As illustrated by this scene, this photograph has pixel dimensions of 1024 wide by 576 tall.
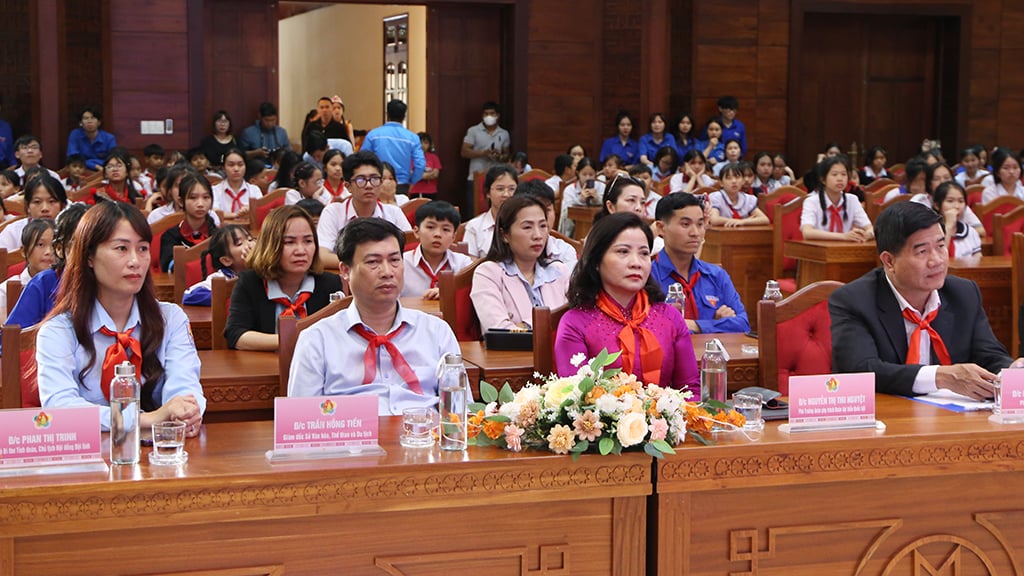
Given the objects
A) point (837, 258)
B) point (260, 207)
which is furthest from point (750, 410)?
point (260, 207)

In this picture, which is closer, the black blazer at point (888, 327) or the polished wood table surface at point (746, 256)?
the black blazer at point (888, 327)

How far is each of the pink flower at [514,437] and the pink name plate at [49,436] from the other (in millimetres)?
691

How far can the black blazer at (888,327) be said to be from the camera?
9.87 feet

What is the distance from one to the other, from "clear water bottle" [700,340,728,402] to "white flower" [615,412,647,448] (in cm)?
53

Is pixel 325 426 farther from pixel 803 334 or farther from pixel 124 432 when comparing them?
pixel 803 334

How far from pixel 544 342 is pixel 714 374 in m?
0.59

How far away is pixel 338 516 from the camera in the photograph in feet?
6.85

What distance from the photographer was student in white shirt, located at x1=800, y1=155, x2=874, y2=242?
707 centimetres

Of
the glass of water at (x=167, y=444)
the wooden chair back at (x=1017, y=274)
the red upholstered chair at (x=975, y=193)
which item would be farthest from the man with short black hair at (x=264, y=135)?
the glass of water at (x=167, y=444)

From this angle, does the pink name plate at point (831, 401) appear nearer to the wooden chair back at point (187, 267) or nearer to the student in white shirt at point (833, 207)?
the wooden chair back at point (187, 267)

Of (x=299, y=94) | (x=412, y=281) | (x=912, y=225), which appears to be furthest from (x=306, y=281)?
(x=299, y=94)

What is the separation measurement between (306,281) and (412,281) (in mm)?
1223

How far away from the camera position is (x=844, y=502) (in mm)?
2307

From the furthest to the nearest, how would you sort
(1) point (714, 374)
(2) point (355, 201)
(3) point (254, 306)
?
(2) point (355, 201) < (3) point (254, 306) < (1) point (714, 374)
